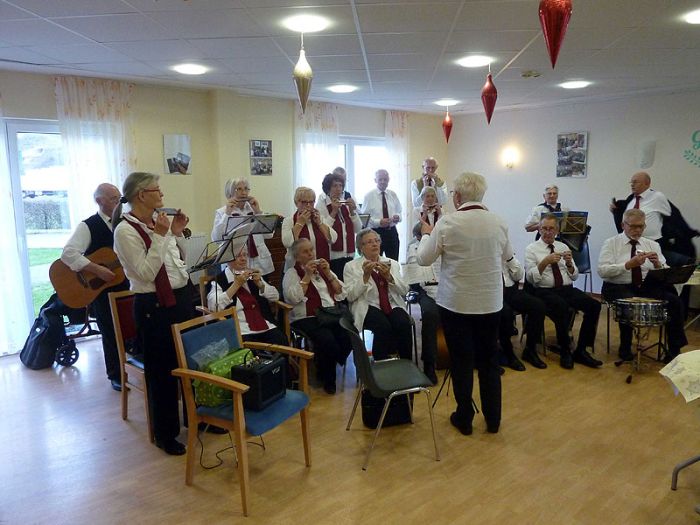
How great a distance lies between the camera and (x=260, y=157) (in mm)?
6012

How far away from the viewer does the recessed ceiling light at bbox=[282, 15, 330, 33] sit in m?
3.13

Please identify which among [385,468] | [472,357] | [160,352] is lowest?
[385,468]

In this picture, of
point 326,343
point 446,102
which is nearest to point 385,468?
point 326,343

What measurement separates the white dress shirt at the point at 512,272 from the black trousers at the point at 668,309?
2.96ft

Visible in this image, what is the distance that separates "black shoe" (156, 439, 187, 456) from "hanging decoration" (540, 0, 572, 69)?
279 centimetres

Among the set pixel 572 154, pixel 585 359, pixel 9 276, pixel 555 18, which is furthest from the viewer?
pixel 572 154

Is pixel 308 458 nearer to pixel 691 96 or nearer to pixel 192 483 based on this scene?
pixel 192 483

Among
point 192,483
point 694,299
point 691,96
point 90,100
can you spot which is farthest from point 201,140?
point 694,299

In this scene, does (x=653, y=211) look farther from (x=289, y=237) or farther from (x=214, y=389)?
(x=214, y=389)

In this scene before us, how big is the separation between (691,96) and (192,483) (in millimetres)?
6491

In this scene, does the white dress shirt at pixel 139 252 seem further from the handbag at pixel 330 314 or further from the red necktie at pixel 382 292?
the red necktie at pixel 382 292

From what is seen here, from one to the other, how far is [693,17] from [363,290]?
9.20ft

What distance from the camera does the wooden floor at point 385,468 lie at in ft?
7.59

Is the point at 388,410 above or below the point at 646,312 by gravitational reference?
below
